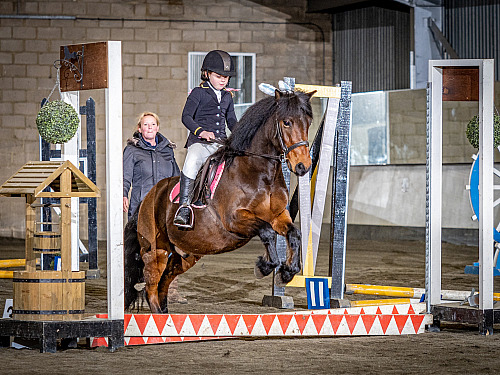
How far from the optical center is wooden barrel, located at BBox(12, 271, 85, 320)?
441 cm

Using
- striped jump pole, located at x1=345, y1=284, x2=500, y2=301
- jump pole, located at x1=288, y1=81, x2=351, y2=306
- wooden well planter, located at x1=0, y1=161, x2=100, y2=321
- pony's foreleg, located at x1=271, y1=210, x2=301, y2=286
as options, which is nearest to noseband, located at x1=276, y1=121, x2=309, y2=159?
pony's foreleg, located at x1=271, y1=210, x2=301, y2=286

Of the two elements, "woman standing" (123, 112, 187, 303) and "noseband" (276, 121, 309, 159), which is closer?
"noseband" (276, 121, 309, 159)

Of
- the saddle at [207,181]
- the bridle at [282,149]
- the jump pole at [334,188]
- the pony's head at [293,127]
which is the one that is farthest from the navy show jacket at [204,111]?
the jump pole at [334,188]

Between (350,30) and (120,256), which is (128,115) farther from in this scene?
(120,256)

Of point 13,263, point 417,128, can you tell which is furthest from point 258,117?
point 417,128

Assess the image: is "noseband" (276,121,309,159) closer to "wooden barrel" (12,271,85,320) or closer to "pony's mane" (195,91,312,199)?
"pony's mane" (195,91,312,199)

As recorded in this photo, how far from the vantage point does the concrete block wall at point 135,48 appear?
14695 mm

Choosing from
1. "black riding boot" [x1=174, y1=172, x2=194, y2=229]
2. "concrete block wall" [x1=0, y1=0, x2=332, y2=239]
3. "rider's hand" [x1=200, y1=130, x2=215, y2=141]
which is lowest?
"black riding boot" [x1=174, y1=172, x2=194, y2=229]

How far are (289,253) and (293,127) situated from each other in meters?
0.77

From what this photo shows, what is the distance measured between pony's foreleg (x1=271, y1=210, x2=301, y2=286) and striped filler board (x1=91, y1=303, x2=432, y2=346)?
24 cm

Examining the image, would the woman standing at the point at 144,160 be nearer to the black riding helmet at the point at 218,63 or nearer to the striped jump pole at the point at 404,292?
the black riding helmet at the point at 218,63

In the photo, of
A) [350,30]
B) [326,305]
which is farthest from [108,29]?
[326,305]

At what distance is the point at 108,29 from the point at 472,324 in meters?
11.2

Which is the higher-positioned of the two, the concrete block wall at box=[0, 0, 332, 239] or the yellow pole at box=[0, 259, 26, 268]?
the concrete block wall at box=[0, 0, 332, 239]
